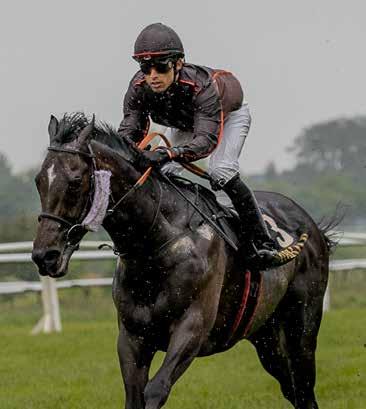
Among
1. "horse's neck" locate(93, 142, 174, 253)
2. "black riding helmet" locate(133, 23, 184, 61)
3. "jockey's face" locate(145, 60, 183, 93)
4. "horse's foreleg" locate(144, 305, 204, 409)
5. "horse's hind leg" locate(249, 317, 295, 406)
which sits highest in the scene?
"black riding helmet" locate(133, 23, 184, 61)

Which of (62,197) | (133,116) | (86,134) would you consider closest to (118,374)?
(133,116)

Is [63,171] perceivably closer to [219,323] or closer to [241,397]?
[219,323]

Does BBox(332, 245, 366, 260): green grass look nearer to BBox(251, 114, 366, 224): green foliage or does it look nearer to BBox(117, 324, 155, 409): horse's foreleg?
BBox(251, 114, 366, 224): green foliage

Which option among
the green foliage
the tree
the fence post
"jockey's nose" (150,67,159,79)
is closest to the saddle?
"jockey's nose" (150,67,159,79)

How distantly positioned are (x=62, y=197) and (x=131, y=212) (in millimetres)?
616

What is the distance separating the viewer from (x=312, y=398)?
7848 mm

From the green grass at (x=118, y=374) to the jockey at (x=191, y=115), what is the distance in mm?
2181

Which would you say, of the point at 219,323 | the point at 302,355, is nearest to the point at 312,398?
the point at 302,355

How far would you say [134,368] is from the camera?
20.5ft

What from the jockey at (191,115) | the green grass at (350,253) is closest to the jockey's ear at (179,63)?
the jockey at (191,115)

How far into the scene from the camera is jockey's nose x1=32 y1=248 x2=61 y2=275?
18.1 ft

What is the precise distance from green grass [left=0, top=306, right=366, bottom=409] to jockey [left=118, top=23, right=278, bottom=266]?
2.18m

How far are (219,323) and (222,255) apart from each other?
389 mm

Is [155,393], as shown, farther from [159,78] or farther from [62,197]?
[159,78]
